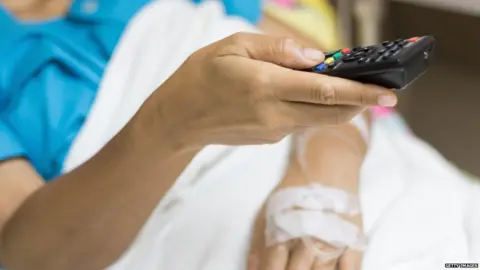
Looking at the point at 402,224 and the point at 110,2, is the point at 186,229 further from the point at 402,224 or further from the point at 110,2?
the point at 110,2

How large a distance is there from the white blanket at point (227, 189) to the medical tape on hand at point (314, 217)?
0.03 metres

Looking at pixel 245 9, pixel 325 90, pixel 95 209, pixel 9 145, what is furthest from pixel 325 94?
pixel 245 9

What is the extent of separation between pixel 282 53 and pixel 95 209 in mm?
245

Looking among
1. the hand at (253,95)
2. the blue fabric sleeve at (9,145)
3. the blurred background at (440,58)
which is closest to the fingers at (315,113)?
the hand at (253,95)

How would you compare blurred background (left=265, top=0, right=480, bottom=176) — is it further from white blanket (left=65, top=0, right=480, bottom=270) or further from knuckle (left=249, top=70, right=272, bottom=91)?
knuckle (left=249, top=70, right=272, bottom=91)

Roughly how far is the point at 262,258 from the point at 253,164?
0.48 ft

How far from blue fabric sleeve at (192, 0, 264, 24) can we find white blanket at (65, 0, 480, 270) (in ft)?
0.26

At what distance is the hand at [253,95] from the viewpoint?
0.45m

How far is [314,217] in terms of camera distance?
2.04 ft

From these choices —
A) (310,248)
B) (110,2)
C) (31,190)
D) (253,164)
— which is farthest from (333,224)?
(110,2)

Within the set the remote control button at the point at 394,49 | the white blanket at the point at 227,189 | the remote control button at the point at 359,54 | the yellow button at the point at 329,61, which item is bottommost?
the white blanket at the point at 227,189

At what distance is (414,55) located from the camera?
0.43 meters

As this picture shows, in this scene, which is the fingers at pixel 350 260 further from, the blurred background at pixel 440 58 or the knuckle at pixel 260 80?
the blurred background at pixel 440 58

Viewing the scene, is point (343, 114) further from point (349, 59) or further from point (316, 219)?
point (316, 219)
